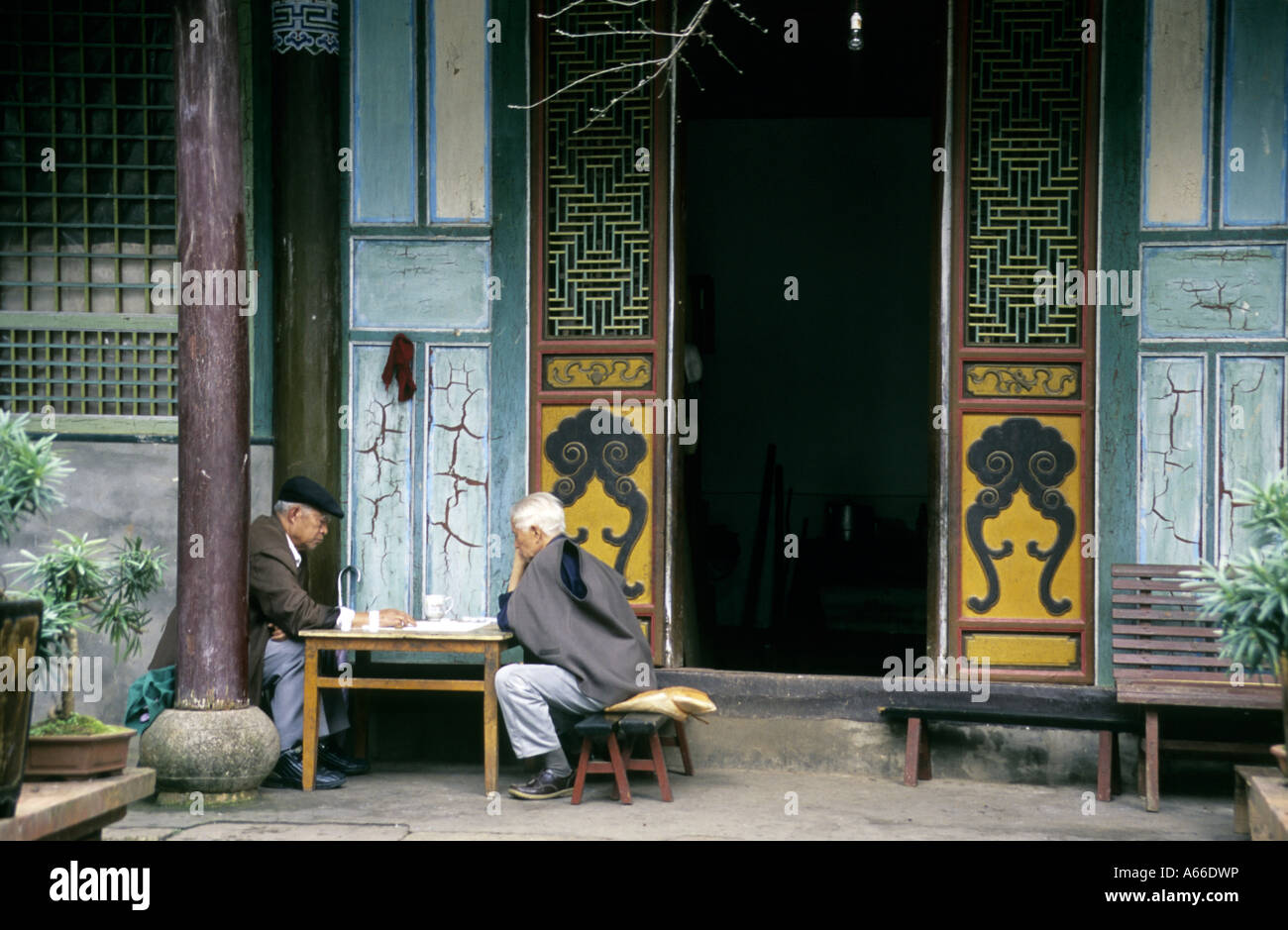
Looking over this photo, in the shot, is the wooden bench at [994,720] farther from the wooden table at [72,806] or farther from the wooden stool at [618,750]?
the wooden table at [72,806]

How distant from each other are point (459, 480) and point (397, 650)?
46.8 inches

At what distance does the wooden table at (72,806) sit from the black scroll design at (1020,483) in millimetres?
3862

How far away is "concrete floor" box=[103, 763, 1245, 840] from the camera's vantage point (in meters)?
5.62

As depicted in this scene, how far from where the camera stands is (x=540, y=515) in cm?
654

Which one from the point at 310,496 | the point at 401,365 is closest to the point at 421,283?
the point at 401,365

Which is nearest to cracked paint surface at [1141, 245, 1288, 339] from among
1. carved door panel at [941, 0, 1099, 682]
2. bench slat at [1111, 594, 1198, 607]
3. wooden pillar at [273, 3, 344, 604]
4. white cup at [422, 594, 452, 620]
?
carved door panel at [941, 0, 1099, 682]

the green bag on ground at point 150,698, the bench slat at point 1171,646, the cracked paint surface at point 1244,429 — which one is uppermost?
the cracked paint surface at point 1244,429

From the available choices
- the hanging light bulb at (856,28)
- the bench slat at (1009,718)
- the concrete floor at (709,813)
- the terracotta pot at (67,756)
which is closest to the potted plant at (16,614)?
the terracotta pot at (67,756)

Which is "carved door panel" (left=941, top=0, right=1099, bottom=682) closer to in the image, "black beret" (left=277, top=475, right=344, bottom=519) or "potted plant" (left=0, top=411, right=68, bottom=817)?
"black beret" (left=277, top=475, right=344, bottom=519)

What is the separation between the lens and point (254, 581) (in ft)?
21.5

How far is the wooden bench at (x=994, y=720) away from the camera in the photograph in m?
6.31

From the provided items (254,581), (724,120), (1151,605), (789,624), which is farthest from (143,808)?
(724,120)

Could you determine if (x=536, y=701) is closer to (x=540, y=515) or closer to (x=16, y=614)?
(x=540, y=515)

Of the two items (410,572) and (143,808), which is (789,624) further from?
(143,808)
